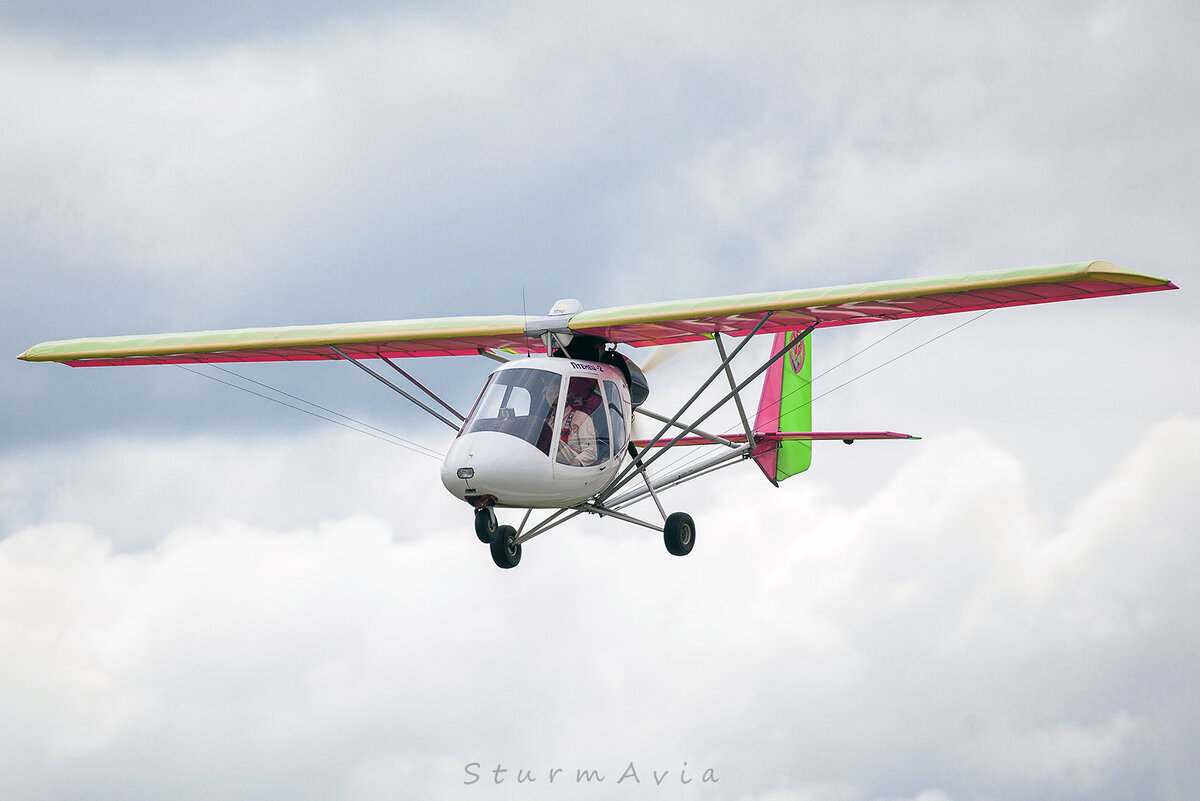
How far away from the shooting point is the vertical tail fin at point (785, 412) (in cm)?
2478

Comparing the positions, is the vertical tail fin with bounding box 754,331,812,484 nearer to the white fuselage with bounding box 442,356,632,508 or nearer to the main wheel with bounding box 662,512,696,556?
the main wheel with bounding box 662,512,696,556

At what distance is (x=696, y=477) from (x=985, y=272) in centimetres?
610

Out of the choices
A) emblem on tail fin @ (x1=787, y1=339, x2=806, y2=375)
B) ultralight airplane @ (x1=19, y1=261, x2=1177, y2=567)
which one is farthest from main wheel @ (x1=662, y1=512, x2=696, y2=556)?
emblem on tail fin @ (x1=787, y1=339, x2=806, y2=375)

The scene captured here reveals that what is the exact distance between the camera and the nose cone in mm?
18047

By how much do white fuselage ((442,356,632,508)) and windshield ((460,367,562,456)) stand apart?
1cm

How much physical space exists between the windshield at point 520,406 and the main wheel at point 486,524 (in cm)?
145

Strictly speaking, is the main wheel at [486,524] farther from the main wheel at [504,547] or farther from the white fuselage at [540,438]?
the white fuselage at [540,438]

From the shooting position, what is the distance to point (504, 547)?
19.8 m

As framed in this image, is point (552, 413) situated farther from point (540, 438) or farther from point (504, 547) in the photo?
point (504, 547)

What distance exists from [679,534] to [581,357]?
2.96 metres

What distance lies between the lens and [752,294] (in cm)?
1981

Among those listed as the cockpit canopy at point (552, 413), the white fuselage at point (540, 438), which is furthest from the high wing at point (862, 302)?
the cockpit canopy at point (552, 413)

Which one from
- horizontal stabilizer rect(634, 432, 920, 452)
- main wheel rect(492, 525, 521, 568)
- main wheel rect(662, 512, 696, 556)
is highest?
horizontal stabilizer rect(634, 432, 920, 452)

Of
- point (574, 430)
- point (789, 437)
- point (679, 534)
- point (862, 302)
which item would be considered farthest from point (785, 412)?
point (574, 430)
